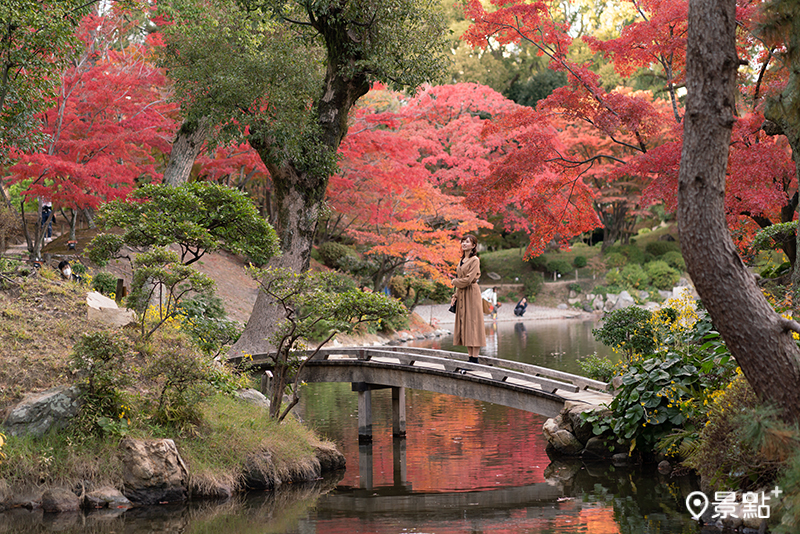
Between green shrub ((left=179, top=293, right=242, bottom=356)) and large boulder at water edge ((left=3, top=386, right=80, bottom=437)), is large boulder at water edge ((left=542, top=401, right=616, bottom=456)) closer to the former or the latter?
green shrub ((left=179, top=293, right=242, bottom=356))

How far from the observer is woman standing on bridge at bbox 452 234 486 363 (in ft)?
29.5

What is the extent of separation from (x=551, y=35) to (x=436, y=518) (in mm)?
8694

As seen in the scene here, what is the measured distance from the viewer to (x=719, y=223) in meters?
4.64

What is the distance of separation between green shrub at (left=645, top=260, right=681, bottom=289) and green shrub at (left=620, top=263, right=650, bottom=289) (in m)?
A: 0.31

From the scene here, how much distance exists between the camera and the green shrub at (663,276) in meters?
32.9

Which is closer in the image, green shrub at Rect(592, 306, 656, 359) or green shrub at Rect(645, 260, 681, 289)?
green shrub at Rect(592, 306, 656, 359)

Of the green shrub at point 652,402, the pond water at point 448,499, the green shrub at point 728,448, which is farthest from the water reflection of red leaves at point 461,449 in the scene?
the green shrub at point 728,448

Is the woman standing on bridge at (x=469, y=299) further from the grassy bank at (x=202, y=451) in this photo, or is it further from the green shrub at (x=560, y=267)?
the green shrub at (x=560, y=267)

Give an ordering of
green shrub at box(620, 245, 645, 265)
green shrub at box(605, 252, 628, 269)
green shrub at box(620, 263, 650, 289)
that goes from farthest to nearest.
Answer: green shrub at box(620, 245, 645, 265)
green shrub at box(605, 252, 628, 269)
green shrub at box(620, 263, 650, 289)

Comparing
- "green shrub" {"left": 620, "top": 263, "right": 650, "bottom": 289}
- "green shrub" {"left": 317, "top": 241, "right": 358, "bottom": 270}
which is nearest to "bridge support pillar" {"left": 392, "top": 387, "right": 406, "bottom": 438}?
"green shrub" {"left": 317, "top": 241, "right": 358, "bottom": 270}

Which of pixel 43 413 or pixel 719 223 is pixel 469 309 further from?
pixel 43 413

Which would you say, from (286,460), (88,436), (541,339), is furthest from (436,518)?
(541,339)

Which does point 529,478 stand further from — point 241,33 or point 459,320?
point 241,33

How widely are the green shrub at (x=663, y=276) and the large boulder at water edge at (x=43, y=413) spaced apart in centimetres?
2980
